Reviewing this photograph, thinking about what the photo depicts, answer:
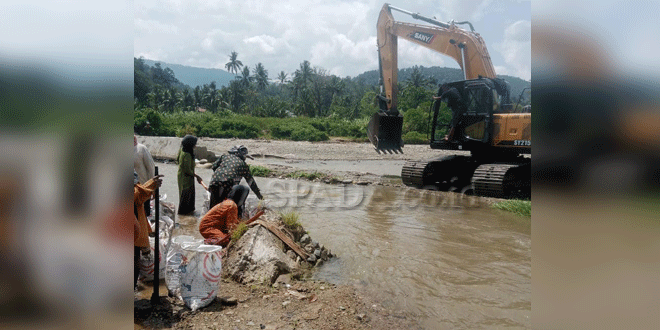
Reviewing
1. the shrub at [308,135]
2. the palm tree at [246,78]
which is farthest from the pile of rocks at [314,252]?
the palm tree at [246,78]

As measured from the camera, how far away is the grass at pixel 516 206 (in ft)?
29.7

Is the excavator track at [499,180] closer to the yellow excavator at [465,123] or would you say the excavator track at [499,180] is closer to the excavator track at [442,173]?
the yellow excavator at [465,123]

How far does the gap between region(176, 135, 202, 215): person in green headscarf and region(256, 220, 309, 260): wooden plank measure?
7.08 feet

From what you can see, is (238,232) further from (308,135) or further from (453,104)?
(308,135)

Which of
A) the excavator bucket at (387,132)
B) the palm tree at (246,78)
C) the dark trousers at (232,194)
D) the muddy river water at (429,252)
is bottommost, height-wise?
the muddy river water at (429,252)

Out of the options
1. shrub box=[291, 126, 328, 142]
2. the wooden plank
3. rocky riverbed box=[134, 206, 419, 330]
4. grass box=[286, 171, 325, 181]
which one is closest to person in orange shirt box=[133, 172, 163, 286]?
rocky riverbed box=[134, 206, 419, 330]

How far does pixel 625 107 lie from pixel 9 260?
1.47 m

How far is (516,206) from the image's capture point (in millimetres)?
9453

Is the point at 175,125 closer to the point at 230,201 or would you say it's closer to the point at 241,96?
the point at 241,96

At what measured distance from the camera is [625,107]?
89 centimetres

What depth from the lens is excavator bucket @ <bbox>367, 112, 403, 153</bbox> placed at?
Answer: 12.7 meters

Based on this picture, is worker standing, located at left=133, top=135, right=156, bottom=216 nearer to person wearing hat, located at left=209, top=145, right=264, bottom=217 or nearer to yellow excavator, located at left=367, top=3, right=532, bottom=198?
person wearing hat, located at left=209, top=145, right=264, bottom=217

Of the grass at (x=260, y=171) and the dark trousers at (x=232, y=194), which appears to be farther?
the grass at (x=260, y=171)

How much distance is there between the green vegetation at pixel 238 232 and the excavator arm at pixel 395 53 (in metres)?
8.02
